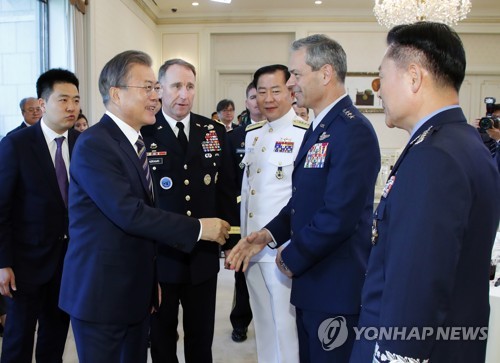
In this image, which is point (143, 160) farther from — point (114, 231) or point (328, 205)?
point (328, 205)

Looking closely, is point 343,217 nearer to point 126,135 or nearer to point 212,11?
point 126,135

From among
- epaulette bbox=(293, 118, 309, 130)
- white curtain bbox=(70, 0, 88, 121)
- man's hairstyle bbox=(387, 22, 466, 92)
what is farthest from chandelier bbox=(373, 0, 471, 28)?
man's hairstyle bbox=(387, 22, 466, 92)

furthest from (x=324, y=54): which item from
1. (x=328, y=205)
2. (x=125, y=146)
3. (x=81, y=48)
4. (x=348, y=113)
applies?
(x=81, y=48)

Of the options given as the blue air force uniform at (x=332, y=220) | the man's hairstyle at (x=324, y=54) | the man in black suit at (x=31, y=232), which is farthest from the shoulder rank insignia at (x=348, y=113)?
the man in black suit at (x=31, y=232)

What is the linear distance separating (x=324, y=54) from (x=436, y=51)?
2.46 ft

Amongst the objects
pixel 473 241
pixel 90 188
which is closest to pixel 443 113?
pixel 473 241

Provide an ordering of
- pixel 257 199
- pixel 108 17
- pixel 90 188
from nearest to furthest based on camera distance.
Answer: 1. pixel 90 188
2. pixel 257 199
3. pixel 108 17

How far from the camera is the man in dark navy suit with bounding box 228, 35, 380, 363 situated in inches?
59.4

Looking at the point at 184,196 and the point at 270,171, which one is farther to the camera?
the point at 270,171

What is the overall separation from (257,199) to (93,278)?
1.01 m

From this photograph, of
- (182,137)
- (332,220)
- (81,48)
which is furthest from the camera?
(81,48)

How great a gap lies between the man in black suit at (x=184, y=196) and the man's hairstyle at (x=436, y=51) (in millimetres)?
1225

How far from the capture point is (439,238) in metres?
0.86

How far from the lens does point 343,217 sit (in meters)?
1.49
